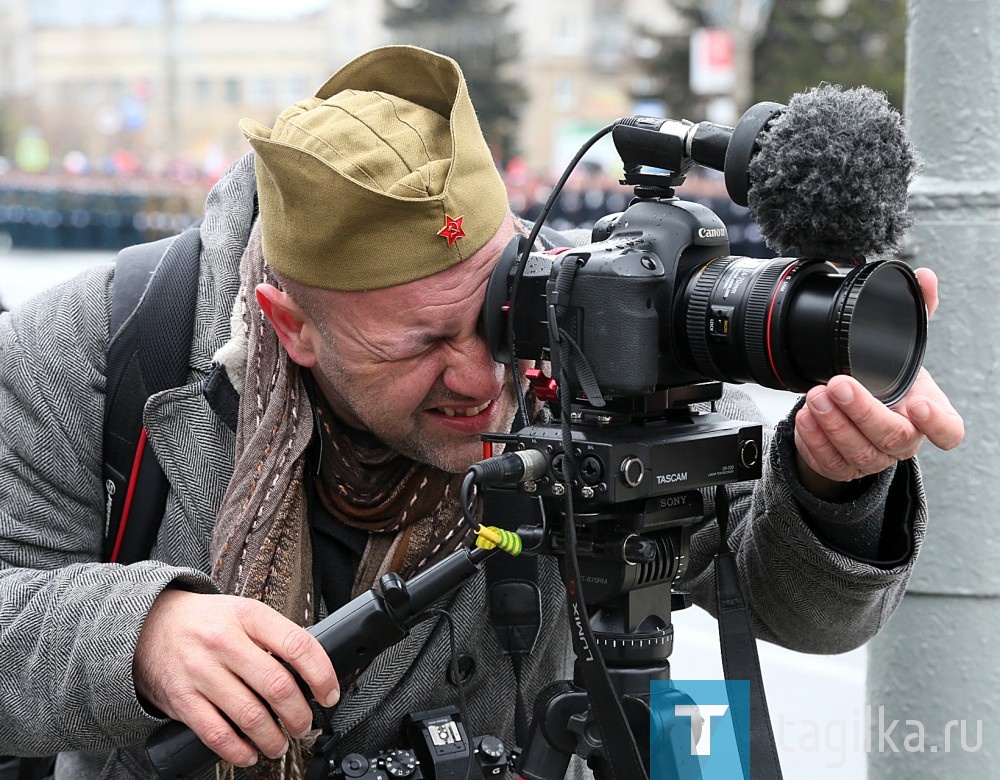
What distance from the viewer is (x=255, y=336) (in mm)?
2248

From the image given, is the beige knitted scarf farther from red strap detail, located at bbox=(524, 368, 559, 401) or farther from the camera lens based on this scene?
the camera lens

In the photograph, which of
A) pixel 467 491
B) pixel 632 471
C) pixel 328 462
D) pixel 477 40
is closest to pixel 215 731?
pixel 467 491

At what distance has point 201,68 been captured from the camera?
4612cm

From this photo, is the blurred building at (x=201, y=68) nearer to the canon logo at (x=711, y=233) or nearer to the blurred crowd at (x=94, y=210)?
the blurred crowd at (x=94, y=210)

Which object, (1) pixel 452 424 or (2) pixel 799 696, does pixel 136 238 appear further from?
(1) pixel 452 424

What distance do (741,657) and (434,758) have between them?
51 centimetres

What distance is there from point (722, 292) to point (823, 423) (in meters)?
0.22

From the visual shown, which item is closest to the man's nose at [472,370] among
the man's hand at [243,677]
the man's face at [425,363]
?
the man's face at [425,363]

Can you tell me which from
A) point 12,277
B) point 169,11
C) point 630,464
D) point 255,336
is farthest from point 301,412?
point 169,11

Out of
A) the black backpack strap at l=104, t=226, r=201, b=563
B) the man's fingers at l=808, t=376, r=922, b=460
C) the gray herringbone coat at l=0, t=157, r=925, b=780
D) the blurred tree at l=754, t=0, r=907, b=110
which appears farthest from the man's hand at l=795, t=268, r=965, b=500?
the blurred tree at l=754, t=0, r=907, b=110

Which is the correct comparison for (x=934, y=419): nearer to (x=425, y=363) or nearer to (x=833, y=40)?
(x=425, y=363)

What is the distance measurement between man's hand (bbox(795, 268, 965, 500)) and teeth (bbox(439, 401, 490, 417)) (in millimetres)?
611

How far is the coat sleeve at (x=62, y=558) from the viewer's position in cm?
187

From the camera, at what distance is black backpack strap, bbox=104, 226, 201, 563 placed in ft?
7.36
